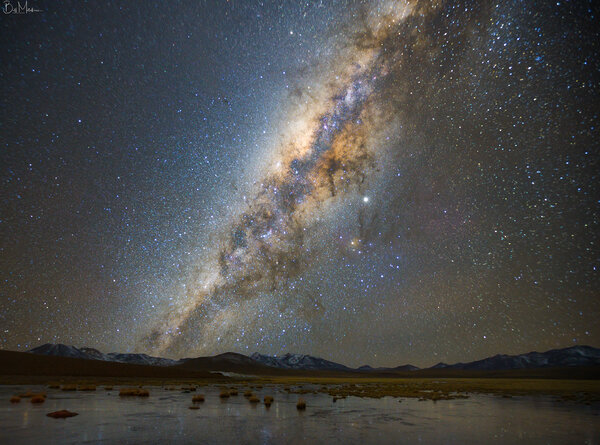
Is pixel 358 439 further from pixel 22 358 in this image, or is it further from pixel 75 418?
pixel 22 358

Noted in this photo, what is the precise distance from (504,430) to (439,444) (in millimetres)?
5840

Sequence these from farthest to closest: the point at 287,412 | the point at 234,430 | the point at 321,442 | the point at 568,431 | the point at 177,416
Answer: the point at 287,412 < the point at 177,416 < the point at 568,431 < the point at 234,430 < the point at 321,442

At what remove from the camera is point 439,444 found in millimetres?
13117

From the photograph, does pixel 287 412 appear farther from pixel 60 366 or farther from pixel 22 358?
pixel 22 358

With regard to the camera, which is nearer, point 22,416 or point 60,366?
point 22,416

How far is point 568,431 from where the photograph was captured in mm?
16156

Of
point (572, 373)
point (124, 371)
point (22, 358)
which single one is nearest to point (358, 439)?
point (124, 371)

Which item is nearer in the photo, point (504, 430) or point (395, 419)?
point (504, 430)

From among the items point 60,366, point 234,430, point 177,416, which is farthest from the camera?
point 60,366

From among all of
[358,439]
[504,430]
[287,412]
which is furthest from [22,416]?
[504,430]

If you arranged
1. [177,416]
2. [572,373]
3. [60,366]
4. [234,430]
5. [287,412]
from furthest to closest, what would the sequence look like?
[572,373], [60,366], [287,412], [177,416], [234,430]

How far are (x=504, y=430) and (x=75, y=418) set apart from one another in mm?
20230

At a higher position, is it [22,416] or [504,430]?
[22,416]

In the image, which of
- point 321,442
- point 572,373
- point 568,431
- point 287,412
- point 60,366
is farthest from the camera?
point 572,373
